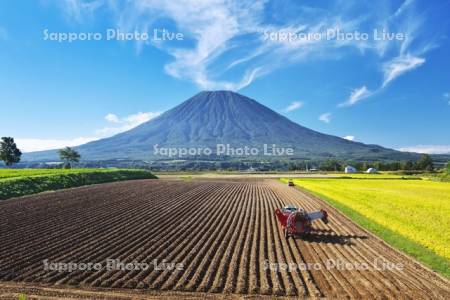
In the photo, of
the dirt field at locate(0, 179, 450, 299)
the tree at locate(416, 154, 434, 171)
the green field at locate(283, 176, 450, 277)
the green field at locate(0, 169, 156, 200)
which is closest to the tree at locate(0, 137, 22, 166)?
the green field at locate(0, 169, 156, 200)

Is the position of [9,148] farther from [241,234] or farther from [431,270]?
[431,270]

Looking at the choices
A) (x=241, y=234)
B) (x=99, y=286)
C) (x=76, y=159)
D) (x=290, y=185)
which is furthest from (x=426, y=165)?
(x=99, y=286)

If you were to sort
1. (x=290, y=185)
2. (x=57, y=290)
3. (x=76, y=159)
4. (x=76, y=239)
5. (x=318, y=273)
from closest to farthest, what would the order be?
(x=57, y=290) → (x=318, y=273) → (x=76, y=239) → (x=290, y=185) → (x=76, y=159)

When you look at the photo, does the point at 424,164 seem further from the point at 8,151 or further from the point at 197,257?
the point at 197,257

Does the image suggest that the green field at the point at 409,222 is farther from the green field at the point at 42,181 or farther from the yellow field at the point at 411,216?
the green field at the point at 42,181

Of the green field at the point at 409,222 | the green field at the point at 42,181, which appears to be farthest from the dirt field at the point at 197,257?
the green field at the point at 42,181

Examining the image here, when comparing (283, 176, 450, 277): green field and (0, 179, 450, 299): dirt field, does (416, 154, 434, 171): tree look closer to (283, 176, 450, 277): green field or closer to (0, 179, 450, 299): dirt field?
(283, 176, 450, 277): green field
